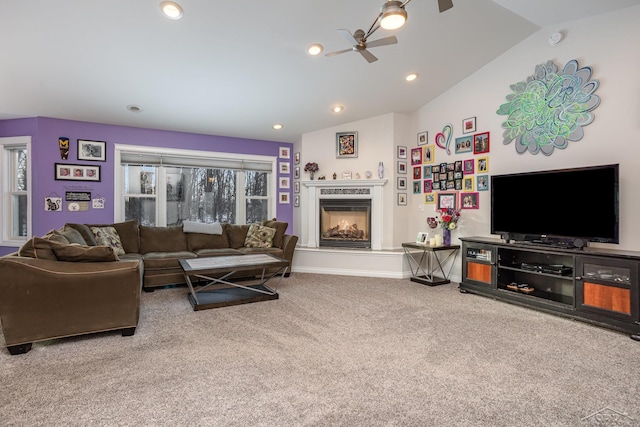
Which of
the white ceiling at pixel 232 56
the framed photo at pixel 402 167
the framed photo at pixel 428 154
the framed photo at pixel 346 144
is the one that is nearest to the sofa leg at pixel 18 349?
the white ceiling at pixel 232 56

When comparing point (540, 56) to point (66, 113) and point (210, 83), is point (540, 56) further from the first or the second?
point (66, 113)

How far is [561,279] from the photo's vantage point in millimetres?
3887

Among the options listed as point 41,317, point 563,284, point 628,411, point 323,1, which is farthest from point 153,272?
point 563,284

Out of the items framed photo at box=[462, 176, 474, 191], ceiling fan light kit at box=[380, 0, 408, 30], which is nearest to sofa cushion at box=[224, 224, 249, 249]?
framed photo at box=[462, 176, 474, 191]

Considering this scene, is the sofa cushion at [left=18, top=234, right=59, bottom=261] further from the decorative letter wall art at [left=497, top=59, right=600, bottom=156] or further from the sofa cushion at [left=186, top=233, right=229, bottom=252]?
the decorative letter wall art at [left=497, top=59, right=600, bottom=156]

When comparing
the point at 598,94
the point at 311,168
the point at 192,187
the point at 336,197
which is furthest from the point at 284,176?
the point at 598,94

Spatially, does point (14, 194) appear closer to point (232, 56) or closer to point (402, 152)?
point (232, 56)

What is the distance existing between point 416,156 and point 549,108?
206 centimetres

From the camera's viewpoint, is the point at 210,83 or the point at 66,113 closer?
the point at 210,83

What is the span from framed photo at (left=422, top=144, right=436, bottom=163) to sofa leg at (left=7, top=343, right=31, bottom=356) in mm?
5367

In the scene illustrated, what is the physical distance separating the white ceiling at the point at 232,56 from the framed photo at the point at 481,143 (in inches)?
36.9

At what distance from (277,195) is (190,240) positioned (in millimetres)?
1924

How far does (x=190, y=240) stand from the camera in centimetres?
538

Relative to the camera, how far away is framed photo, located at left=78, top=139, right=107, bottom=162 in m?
5.11
